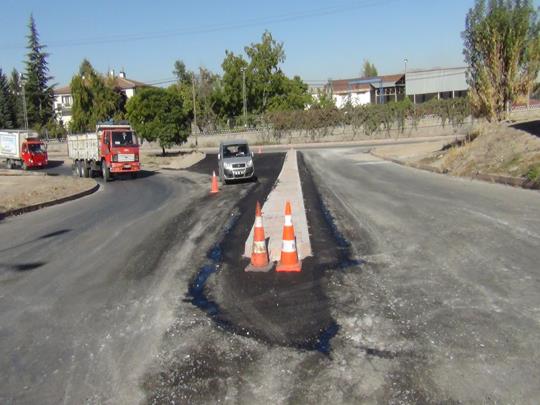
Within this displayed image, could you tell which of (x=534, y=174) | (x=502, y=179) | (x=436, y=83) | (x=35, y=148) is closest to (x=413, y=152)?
(x=502, y=179)

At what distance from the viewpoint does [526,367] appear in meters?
4.37

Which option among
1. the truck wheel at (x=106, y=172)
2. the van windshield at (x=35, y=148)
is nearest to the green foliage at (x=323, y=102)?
the van windshield at (x=35, y=148)

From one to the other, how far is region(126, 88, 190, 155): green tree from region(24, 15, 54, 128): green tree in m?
46.9

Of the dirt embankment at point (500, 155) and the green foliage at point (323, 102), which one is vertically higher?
the green foliage at point (323, 102)

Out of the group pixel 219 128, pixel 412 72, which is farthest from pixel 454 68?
pixel 219 128

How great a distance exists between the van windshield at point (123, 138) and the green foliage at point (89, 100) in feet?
127

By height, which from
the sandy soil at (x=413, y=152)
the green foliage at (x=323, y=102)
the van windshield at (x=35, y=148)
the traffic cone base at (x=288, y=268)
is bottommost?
the traffic cone base at (x=288, y=268)

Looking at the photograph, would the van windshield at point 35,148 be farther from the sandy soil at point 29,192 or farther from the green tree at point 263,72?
the green tree at point 263,72

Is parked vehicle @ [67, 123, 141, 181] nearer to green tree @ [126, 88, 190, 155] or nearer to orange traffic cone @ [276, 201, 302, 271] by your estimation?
green tree @ [126, 88, 190, 155]

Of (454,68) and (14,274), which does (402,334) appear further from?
(454,68)

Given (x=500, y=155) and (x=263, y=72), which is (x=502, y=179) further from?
(x=263, y=72)

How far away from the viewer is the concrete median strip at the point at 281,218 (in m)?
8.91

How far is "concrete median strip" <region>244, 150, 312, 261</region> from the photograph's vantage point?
29.2ft

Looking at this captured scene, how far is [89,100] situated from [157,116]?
2629 centimetres
